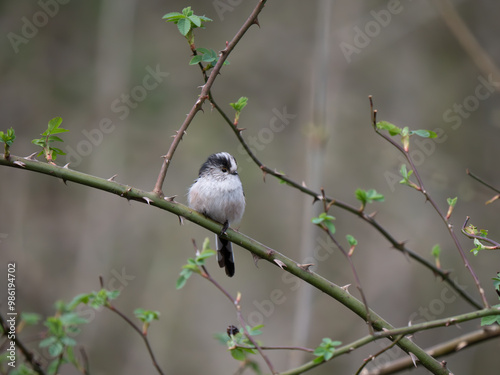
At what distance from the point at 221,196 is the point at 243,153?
4.79 m

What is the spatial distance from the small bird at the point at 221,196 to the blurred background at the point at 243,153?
372 cm

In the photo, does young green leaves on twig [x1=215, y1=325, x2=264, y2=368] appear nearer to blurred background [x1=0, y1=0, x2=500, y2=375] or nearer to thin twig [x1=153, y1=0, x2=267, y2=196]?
thin twig [x1=153, y1=0, x2=267, y2=196]

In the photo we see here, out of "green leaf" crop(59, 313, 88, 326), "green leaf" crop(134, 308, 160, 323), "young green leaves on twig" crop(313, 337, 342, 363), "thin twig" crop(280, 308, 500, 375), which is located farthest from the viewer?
"green leaf" crop(59, 313, 88, 326)

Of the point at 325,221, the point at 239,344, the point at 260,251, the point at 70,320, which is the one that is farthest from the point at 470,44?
→ the point at 70,320

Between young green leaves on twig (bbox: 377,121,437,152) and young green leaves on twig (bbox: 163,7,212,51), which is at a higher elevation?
young green leaves on twig (bbox: 163,7,212,51)

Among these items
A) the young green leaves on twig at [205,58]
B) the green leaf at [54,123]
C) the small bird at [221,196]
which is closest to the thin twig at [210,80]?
the young green leaves on twig at [205,58]

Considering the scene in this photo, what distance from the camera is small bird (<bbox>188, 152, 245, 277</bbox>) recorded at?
14.6ft

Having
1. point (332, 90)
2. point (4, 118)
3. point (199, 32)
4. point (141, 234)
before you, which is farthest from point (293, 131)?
point (4, 118)

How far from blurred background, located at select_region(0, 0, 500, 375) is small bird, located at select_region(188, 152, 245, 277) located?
372 centimetres

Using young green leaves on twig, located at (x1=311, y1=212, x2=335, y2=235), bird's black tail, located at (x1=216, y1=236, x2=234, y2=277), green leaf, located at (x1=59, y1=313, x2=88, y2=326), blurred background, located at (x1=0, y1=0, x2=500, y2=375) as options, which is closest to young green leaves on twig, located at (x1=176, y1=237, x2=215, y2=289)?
young green leaves on twig, located at (x1=311, y1=212, x2=335, y2=235)

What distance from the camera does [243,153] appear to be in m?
9.25

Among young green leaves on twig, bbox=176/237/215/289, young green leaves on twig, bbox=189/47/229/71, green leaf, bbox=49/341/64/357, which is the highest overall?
young green leaves on twig, bbox=189/47/229/71

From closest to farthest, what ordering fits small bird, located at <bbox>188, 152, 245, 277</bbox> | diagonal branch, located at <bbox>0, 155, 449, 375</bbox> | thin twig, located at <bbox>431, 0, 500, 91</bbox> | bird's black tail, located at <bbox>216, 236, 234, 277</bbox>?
diagonal branch, located at <bbox>0, 155, 449, 375</bbox>, small bird, located at <bbox>188, 152, 245, 277</bbox>, bird's black tail, located at <bbox>216, 236, 234, 277</bbox>, thin twig, located at <bbox>431, 0, 500, 91</bbox>

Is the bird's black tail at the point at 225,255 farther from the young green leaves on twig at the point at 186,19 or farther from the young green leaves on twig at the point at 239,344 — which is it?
the young green leaves on twig at the point at 186,19
